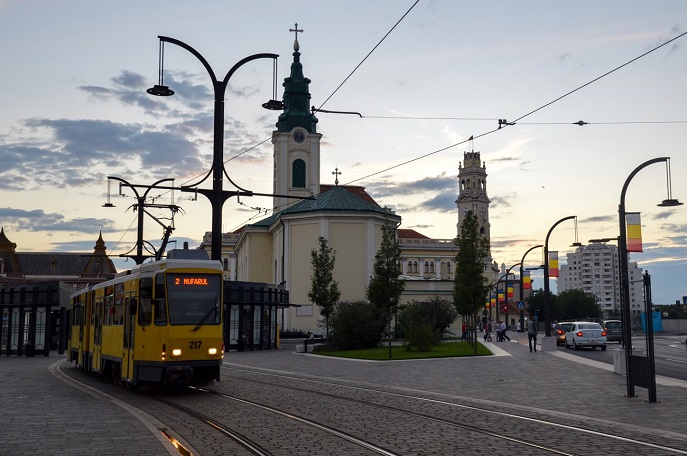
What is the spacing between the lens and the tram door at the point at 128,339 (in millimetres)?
19438

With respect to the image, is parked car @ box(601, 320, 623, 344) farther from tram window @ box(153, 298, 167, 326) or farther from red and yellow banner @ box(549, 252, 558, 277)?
tram window @ box(153, 298, 167, 326)

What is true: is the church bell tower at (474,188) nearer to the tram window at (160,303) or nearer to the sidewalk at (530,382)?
the sidewalk at (530,382)

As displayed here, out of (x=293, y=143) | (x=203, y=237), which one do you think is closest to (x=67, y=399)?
(x=293, y=143)

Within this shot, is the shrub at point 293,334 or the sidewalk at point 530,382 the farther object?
the shrub at point 293,334

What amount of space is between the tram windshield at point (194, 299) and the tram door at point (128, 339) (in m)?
1.15

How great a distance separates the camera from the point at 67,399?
1773 cm

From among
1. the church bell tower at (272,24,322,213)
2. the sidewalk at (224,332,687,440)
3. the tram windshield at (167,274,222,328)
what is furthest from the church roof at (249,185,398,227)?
the tram windshield at (167,274,222,328)

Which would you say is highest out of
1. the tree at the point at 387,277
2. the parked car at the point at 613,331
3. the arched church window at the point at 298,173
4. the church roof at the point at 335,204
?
the arched church window at the point at 298,173

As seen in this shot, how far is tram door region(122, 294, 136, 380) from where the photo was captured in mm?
19438

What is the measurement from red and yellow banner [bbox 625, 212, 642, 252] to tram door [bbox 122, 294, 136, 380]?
1220cm

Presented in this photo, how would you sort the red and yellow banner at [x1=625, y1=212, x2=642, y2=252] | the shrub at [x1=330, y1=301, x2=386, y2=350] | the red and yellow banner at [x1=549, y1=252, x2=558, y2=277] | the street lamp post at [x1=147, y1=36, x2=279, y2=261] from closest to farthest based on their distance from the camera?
1. the red and yellow banner at [x1=625, y1=212, x2=642, y2=252]
2. the street lamp post at [x1=147, y1=36, x2=279, y2=261]
3. the shrub at [x1=330, y1=301, x2=386, y2=350]
4. the red and yellow banner at [x1=549, y1=252, x2=558, y2=277]

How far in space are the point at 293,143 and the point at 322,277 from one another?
37.5 meters

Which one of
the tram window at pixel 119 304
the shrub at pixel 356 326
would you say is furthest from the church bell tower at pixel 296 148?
the tram window at pixel 119 304

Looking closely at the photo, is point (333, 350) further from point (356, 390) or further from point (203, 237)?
point (203, 237)
